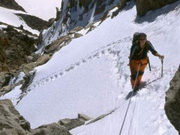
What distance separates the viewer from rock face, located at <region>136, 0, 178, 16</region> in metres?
19.8

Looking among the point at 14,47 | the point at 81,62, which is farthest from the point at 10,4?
the point at 81,62

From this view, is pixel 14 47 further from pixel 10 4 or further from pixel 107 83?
pixel 107 83

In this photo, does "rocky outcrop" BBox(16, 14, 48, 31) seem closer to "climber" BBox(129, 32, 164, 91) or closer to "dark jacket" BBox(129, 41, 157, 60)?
"climber" BBox(129, 32, 164, 91)

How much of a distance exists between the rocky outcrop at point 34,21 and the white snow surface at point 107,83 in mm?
58746

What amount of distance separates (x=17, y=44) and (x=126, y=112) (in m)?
55.4

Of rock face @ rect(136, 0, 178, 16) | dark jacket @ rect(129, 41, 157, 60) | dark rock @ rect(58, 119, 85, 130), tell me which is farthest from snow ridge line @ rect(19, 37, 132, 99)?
dark jacket @ rect(129, 41, 157, 60)

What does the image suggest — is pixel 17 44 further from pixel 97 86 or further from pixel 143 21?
pixel 97 86

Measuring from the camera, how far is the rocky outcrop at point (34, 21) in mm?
84562

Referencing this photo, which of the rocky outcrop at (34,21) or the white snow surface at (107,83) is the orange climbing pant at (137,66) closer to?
the white snow surface at (107,83)

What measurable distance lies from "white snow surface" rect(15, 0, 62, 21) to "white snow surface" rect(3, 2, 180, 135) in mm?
70129

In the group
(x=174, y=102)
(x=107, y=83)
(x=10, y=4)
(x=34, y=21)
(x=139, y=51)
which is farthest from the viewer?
(x=10, y=4)

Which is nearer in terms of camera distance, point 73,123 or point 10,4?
point 73,123

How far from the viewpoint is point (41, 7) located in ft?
327

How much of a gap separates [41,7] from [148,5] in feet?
267
